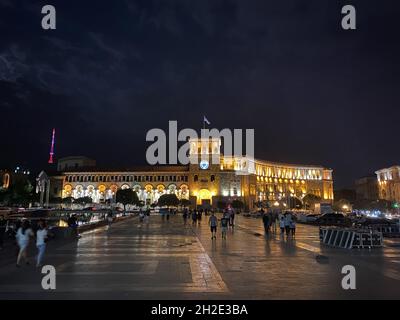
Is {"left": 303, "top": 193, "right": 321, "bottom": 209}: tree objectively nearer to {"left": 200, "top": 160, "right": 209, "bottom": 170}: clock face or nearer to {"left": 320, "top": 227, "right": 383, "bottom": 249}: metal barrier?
{"left": 200, "top": 160, "right": 209, "bottom": 170}: clock face

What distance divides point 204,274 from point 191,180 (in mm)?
135406

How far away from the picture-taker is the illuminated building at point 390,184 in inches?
5694

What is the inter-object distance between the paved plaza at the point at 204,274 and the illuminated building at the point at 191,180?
125241mm

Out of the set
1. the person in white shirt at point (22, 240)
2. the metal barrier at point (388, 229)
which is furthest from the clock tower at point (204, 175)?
the person in white shirt at point (22, 240)

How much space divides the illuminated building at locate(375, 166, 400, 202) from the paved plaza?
465ft

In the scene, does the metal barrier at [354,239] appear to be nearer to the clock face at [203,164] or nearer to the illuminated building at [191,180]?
the illuminated building at [191,180]

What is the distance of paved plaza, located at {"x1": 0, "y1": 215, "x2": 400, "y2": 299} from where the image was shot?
9930mm

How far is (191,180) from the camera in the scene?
486ft

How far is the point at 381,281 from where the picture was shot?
11.6m

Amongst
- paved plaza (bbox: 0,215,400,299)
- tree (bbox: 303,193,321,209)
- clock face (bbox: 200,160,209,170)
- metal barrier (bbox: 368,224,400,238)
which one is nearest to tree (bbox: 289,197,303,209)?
tree (bbox: 303,193,321,209)

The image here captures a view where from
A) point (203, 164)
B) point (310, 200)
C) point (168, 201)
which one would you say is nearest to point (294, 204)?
point (310, 200)

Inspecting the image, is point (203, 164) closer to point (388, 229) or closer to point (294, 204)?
point (294, 204)
